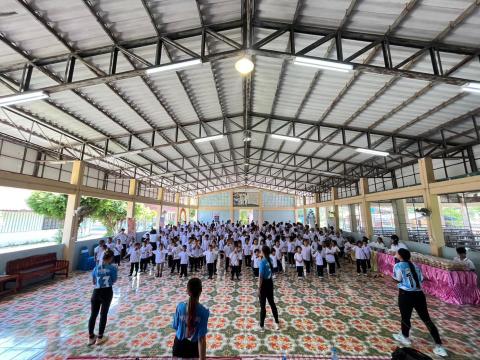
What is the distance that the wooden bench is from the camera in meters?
6.21

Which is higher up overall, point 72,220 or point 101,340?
point 72,220

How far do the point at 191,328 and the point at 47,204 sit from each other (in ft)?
54.2

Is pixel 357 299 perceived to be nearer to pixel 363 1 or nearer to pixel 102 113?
pixel 363 1

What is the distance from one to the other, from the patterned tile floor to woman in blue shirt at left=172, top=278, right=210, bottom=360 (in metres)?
1.80

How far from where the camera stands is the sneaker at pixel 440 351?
3.31 m

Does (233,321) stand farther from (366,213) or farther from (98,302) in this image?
(366,213)

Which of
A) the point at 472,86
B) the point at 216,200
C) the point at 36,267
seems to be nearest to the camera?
the point at 472,86

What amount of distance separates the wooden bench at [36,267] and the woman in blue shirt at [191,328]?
7286mm

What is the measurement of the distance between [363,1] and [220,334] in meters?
6.51

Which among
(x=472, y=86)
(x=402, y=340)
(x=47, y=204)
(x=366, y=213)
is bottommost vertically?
(x=402, y=340)

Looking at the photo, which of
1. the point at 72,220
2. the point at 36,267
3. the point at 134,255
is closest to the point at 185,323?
the point at 134,255

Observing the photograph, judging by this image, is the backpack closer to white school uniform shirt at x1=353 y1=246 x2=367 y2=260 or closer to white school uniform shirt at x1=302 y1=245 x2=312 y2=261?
white school uniform shirt at x1=302 y1=245 x2=312 y2=261

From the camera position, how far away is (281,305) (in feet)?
16.9

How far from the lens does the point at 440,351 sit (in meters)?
3.34
